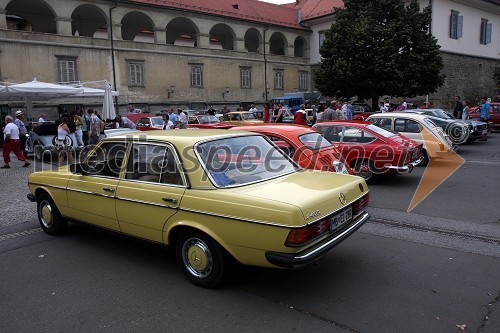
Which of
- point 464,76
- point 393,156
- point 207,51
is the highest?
point 207,51

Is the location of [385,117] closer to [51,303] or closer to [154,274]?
[154,274]

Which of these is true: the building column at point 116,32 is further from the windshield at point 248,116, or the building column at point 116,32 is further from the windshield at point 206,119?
the windshield at point 248,116

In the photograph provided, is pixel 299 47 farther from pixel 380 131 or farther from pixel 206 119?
pixel 380 131

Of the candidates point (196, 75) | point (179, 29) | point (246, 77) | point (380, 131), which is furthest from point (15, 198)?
point (179, 29)

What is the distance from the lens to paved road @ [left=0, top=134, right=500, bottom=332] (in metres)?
3.47

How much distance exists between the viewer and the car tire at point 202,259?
3.93 m

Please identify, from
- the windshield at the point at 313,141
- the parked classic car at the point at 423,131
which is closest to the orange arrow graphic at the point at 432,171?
the parked classic car at the point at 423,131

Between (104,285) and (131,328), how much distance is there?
0.99m

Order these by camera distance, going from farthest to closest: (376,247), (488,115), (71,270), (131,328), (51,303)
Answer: (488,115) → (376,247) → (71,270) → (51,303) → (131,328)

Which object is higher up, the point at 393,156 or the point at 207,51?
the point at 207,51

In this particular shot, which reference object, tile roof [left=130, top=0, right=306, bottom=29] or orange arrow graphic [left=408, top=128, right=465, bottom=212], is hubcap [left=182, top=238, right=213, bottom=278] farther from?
tile roof [left=130, top=0, right=306, bottom=29]

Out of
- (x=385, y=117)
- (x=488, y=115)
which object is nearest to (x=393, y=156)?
(x=385, y=117)

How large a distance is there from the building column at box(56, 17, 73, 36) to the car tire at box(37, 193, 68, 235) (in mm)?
26096

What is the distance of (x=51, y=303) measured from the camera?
3.88 m
